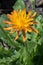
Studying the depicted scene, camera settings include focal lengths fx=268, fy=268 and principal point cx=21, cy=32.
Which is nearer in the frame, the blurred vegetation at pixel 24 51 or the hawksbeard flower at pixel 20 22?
the hawksbeard flower at pixel 20 22

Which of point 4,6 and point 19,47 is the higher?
point 4,6

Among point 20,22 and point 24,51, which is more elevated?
point 20,22

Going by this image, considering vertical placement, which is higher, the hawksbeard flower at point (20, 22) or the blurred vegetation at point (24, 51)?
the hawksbeard flower at point (20, 22)

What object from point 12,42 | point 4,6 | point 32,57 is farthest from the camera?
point 4,6

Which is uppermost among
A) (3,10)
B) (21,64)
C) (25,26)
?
(25,26)

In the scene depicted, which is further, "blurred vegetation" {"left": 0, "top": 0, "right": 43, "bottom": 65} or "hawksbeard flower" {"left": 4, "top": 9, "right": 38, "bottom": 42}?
"blurred vegetation" {"left": 0, "top": 0, "right": 43, "bottom": 65}

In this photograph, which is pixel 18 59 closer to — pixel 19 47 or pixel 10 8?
pixel 19 47

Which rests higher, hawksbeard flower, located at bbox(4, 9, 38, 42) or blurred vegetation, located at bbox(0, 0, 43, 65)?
hawksbeard flower, located at bbox(4, 9, 38, 42)

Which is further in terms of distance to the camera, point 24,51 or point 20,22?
point 24,51

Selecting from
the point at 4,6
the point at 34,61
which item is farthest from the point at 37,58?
→ the point at 4,6

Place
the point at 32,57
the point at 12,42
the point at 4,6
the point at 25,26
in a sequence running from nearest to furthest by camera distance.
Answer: the point at 25,26, the point at 32,57, the point at 12,42, the point at 4,6

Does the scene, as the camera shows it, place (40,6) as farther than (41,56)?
Yes
